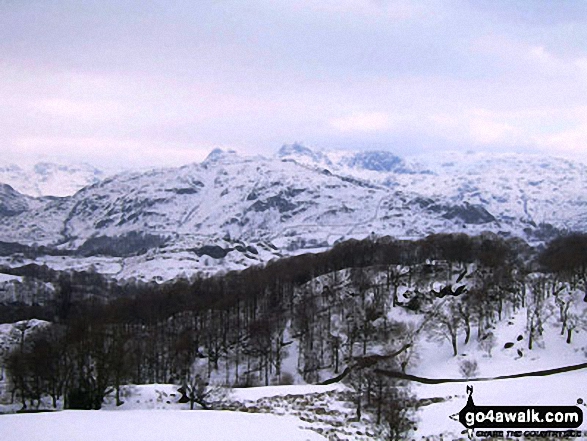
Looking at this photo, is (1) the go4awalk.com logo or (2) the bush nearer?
(1) the go4awalk.com logo

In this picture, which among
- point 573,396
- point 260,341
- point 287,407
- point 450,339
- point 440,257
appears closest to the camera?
point 573,396

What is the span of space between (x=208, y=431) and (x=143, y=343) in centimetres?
6828

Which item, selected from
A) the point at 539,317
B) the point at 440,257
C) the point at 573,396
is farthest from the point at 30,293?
the point at 573,396

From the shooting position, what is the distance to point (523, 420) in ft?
105

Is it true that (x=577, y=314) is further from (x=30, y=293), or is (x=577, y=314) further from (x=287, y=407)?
(x=30, y=293)

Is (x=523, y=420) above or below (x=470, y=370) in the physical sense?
above

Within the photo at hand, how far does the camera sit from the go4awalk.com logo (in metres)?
29.2

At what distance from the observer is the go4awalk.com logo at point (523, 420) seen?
95.9ft

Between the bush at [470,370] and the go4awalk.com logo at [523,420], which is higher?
the go4awalk.com logo at [523,420]

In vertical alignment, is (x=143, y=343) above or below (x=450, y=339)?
below

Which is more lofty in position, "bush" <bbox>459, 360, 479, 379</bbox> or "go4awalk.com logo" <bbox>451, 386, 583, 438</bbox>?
"go4awalk.com logo" <bbox>451, 386, 583, 438</bbox>

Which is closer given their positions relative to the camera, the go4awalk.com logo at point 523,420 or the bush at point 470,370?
the go4awalk.com logo at point 523,420

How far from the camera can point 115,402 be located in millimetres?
44188

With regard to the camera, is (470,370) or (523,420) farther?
(470,370)
